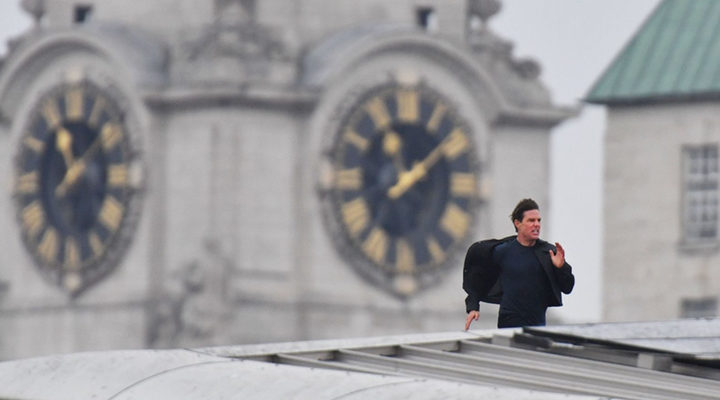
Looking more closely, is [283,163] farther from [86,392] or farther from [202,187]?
[86,392]

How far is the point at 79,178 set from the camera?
76.3 metres

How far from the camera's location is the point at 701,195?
7619cm

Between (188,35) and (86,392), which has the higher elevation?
(188,35)

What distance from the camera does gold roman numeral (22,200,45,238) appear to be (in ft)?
254

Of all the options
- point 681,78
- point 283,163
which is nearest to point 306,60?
point 283,163

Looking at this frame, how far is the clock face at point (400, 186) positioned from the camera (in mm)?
75375

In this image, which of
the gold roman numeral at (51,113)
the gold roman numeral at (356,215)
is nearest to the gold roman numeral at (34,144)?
the gold roman numeral at (51,113)

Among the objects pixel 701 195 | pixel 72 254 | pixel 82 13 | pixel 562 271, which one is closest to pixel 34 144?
pixel 72 254

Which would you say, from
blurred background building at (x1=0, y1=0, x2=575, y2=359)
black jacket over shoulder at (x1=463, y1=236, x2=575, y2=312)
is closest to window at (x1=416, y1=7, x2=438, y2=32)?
blurred background building at (x1=0, y1=0, x2=575, y2=359)

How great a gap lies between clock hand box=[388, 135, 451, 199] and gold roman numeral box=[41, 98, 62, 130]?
6.99 metres

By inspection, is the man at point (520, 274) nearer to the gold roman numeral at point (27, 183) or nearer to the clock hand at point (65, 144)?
the clock hand at point (65, 144)

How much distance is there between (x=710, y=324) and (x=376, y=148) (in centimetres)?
4989

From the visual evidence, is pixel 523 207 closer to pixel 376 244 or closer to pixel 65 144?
pixel 376 244

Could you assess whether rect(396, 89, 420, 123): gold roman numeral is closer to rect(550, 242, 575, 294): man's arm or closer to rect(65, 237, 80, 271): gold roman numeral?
rect(65, 237, 80, 271): gold roman numeral
